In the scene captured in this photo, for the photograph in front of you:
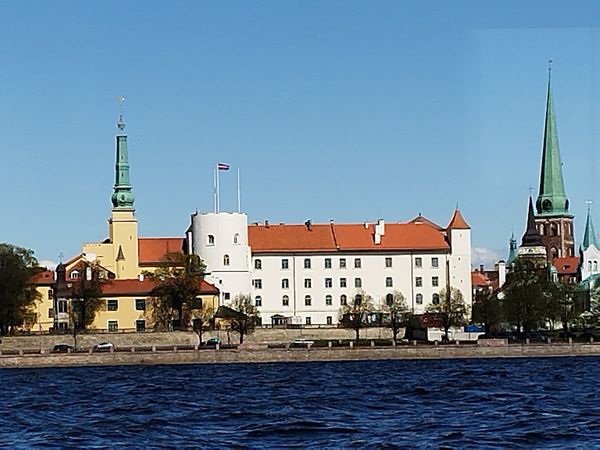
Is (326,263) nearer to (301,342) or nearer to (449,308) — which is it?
(449,308)

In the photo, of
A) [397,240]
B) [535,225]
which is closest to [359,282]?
[397,240]

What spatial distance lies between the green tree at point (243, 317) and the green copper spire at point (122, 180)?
35.7ft

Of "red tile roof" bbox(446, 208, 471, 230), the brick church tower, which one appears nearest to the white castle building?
"red tile roof" bbox(446, 208, 471, 230)

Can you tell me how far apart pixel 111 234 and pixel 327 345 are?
24049mm

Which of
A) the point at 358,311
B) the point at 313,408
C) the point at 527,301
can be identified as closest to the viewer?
the point at 313,408

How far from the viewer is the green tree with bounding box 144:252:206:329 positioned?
85812 millimetres

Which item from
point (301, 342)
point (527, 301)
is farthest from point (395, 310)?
point (527, 301)

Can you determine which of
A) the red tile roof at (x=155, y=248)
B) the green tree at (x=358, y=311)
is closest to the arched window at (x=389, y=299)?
the green tree at (x=358, y=311)

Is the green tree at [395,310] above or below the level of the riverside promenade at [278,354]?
above

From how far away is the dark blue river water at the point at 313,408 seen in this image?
30.1 meters

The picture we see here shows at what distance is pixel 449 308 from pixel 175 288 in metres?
16.8

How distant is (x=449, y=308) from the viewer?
286 ft

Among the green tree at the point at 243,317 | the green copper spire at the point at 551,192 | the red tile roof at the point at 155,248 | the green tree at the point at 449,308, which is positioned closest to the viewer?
the green tree at the point at 243,317

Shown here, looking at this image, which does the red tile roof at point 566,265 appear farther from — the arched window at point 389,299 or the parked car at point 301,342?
the parked car at point 301,342
